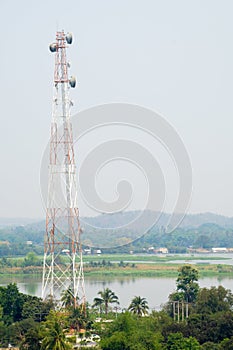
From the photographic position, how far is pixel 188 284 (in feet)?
65.1

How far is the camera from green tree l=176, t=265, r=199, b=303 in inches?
765

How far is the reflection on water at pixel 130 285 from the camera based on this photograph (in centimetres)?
2536

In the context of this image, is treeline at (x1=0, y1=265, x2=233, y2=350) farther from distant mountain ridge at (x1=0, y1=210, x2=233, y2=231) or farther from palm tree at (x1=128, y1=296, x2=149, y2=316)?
distant mountain ridge at (x1=0, y1=210, x2=233, y2=231)

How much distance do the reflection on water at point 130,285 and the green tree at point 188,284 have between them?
2584mm

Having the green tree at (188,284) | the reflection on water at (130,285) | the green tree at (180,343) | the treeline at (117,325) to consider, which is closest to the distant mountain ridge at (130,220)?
the reflection on water at (130,285)

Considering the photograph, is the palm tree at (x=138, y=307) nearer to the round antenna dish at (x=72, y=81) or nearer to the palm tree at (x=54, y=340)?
the palm tree at (x=54, y=340)

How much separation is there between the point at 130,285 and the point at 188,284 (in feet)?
33.4

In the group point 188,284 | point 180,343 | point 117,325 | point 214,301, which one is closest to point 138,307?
point 214,301

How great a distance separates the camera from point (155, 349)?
12336 millimetres

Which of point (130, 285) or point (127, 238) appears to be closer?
point (130, 285)

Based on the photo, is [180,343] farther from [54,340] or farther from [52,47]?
[52,47]

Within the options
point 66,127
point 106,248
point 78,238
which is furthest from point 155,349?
point 106,248

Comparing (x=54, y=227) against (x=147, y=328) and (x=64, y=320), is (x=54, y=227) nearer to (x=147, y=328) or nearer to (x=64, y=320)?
(x=64, y=320)

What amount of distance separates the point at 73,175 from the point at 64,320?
3.26 metres
